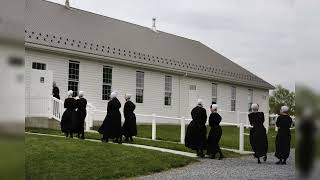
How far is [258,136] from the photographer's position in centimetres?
1034

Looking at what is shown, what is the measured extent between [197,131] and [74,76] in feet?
27.6

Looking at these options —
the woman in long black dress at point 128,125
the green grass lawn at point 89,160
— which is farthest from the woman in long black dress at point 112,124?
the green grass lawn at point 89,160

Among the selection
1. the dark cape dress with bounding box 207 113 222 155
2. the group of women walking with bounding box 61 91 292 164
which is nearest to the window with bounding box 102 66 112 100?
the group of women walking with bounding box 61 91 292 164

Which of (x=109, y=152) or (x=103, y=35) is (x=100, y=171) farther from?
(x=103, y=35)

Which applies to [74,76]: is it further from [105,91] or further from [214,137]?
[214,137]

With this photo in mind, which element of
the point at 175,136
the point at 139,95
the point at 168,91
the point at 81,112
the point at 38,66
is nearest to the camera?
the point at 81,112

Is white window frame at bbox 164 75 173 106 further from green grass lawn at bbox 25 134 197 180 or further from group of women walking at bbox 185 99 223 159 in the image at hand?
green grass lawn at bbox 25 134 197 180

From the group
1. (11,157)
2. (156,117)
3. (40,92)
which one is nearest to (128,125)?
(156,117)

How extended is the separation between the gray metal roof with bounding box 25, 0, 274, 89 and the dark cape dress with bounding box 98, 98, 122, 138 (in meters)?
3.47

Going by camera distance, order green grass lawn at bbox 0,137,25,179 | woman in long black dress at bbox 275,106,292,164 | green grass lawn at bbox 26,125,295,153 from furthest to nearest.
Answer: green grass lawn at bbox 26,125,295,153
woman in long black dress at bbox 275,106,292,164
green grass lawn at bbox 0,137,25,179

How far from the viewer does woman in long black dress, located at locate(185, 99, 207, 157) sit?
11.1 meters

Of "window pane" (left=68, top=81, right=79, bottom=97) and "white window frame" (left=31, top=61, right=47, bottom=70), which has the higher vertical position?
"white window frame" (left=31, top=61, right=47, bottom=70)

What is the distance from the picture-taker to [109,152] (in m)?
9.82

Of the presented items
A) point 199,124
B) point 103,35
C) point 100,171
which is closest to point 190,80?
point 103,35
